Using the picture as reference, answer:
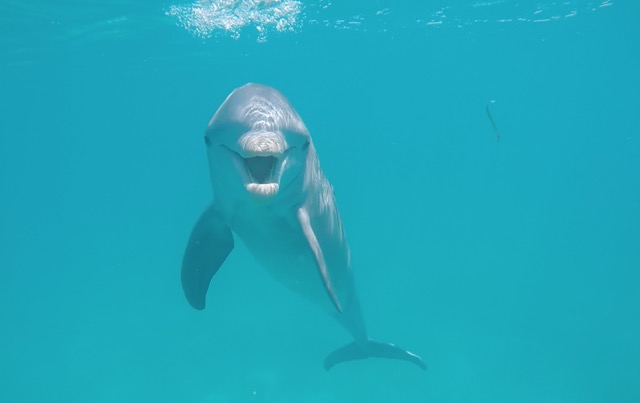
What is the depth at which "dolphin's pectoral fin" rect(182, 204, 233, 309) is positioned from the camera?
588 centimetres

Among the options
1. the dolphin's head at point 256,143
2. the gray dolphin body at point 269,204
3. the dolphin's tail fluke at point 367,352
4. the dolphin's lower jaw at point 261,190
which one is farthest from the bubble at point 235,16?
the dolphin's lower jaw at point 261,190

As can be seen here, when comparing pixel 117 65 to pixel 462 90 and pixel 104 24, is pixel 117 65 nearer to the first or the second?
pixel 104 24

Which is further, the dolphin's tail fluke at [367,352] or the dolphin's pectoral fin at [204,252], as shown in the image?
the dolphin's tail fluke at [367,352]

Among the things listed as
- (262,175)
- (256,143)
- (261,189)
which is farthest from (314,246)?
(256,143)

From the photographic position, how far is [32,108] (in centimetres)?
4241

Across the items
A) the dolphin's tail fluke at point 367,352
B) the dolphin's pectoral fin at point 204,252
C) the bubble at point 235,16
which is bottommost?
the dolphin's tail fluke at point 367,352

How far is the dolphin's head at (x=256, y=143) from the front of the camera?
4117mm

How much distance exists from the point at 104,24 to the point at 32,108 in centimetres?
2412

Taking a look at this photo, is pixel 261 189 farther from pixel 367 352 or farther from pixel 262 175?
pixel 367 352

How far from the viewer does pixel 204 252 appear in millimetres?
6133

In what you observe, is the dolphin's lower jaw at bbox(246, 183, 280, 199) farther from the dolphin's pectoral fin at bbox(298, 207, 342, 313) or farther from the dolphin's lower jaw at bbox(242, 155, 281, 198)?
the dolphin's pectoral fin at bbox(298, 207, 342, 313)

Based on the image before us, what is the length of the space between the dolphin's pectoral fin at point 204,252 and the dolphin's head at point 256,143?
2.35 ft

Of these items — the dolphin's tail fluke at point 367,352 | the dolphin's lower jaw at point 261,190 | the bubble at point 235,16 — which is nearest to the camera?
the dolphin's lower jaw at point 261,190

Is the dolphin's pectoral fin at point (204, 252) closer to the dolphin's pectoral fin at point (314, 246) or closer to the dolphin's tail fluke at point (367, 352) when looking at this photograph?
the dolphin's pectoral fin at point (314, 246)
